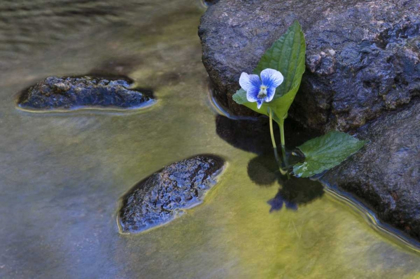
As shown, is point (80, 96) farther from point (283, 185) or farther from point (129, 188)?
point (283, 185)

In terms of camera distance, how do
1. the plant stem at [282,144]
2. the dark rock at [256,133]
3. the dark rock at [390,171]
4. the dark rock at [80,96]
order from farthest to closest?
the dark rock at [80,96] < the dark rock at [256,133] < the plant stem at [282,144] < the dark rock at [390,171]

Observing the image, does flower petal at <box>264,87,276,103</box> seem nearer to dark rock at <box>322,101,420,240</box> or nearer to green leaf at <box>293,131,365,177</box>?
green leaf at <box>293,131,365,177</box>

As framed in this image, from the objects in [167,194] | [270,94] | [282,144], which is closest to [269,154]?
[282,144]

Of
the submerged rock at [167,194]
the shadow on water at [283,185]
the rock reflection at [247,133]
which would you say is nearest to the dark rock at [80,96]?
the rock reflection at [247,133]

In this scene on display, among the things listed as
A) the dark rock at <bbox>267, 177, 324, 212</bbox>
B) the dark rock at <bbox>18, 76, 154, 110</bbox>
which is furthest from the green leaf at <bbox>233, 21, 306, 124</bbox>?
the dark rock at <bbox>18, 76, 154, 110</bbox>

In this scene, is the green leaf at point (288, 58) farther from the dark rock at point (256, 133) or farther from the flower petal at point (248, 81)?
the dark rock at point (256, 133)

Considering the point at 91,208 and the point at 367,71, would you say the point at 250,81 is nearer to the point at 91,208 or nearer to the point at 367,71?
the point at 367,71
